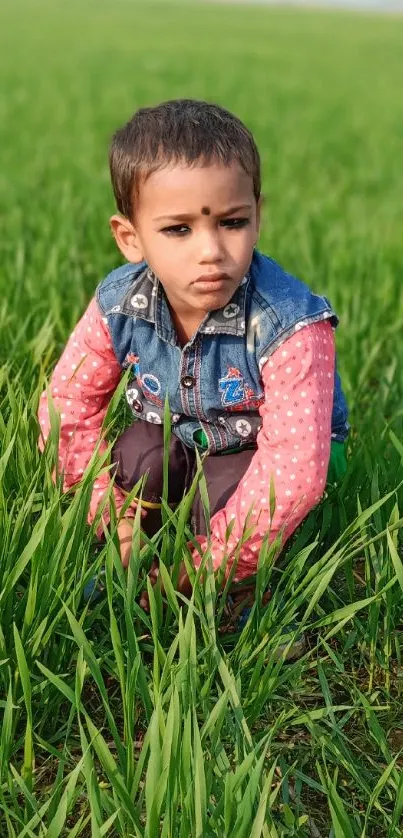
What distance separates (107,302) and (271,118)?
7786 millimetres

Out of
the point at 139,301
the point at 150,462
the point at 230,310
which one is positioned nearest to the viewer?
the point at 230,310

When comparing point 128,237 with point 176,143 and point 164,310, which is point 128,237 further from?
point 176,143

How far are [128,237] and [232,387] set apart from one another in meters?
0.39

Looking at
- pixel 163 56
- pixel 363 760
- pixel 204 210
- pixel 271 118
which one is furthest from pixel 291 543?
pixel 163 56

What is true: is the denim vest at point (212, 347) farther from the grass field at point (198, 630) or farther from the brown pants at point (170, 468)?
the grass field at point (198, 630)

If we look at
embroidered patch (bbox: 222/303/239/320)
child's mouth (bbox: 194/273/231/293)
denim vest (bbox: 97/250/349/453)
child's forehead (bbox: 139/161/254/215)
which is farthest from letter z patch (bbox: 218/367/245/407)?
child's forehead (bbox: 139/161/254/215)

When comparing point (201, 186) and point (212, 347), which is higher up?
point (201, 186)

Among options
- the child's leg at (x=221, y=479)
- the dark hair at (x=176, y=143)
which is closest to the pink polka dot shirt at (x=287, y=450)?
the child's leg at (x=221, y=479)

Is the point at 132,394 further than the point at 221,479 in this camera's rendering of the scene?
Yes

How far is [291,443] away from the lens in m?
2.00

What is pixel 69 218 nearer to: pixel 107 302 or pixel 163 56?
pixel 107 302

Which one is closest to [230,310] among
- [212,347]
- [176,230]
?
[212,347]

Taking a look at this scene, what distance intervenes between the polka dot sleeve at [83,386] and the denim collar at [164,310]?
0.11m

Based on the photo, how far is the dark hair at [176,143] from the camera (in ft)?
6.34
